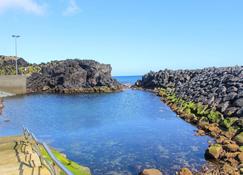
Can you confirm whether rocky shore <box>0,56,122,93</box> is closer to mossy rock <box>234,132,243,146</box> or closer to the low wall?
the low wall

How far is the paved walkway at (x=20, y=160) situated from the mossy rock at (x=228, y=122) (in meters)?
20.9

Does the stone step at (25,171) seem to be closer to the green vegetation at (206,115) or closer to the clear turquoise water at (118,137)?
the clear turquoise water at (118,137)

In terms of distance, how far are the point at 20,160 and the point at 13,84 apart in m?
68.3

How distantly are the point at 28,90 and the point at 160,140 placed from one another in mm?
62280

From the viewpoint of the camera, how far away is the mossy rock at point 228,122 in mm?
31462

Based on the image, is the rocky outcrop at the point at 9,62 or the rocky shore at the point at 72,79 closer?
the rocky shore at the point at 72,79

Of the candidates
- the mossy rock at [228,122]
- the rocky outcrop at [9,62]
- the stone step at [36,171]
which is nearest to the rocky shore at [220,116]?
the mossy rock at [228,122]

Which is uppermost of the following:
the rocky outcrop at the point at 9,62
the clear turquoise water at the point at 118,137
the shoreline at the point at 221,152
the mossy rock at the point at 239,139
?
the rocky outcrop at the point at 9,62

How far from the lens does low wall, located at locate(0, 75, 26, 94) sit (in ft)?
249

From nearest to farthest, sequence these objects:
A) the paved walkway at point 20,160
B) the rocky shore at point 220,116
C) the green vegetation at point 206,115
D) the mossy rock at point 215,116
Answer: the paved walkway at point 20,160
the rocky shore at point 220,116
the green vegetation at point 206,115
the mossy rock at point 215,116

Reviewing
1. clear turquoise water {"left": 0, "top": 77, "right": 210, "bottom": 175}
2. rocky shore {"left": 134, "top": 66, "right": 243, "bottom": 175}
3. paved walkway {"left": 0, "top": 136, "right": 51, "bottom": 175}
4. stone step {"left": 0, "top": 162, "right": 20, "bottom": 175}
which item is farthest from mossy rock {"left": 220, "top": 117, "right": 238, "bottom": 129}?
stone step {"left": 0, "top": 162, "right": 20, "bottom": 175}

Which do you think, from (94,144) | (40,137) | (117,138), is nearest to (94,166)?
(94,144)

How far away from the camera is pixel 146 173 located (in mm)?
19531

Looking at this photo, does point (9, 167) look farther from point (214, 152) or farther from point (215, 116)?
point (215, 116)
